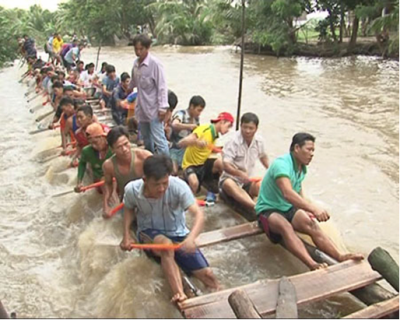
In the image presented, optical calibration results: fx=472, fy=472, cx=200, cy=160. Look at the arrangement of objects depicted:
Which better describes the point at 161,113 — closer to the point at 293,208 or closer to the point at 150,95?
the point at 150,95

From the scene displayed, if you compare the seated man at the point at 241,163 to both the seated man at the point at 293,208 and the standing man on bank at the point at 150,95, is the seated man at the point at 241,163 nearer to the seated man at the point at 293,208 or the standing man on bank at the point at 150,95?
the seated man at the point at 293,208

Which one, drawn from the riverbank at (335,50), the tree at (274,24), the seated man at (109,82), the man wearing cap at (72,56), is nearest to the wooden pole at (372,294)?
the seated man at (109,82)

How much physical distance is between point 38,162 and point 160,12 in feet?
98.5

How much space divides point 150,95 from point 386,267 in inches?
133

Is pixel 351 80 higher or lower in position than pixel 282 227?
lower

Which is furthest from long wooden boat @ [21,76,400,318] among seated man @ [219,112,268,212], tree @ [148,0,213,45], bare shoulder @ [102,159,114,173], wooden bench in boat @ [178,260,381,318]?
tree @ [148,0,213,45]

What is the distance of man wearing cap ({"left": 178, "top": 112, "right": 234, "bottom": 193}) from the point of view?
5.32 metres

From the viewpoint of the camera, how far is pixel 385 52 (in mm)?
21172

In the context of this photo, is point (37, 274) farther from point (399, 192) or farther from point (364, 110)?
point (364, 110)

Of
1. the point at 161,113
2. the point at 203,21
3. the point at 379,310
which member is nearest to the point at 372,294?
the point at 379,310

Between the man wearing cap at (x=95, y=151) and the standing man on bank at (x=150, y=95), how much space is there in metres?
0.75

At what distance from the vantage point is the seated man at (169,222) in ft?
11.0

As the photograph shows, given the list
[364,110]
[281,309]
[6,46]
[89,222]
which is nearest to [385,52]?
[364,110]

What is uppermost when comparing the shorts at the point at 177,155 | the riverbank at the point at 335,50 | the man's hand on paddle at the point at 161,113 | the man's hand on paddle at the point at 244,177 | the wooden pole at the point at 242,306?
the man's hand on paddle at the point at 161,113
